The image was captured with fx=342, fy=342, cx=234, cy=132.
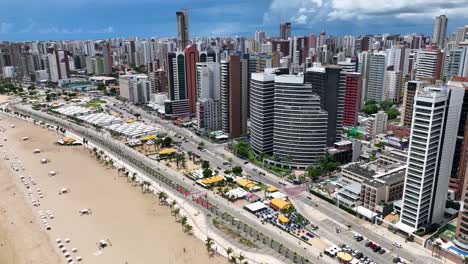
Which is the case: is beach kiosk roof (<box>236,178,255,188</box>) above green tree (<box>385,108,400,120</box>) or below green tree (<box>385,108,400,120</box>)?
below

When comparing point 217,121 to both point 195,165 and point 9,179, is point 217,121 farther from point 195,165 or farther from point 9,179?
point 9,179

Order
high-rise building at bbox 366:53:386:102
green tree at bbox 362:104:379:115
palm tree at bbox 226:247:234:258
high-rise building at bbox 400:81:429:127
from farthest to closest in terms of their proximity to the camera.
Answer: high-rise building at bbox 366:53:386:102
green tree at bbox 362:104:379:115
high-rise building at bbox 400:81:429:127
palm tree at bbox 226:247:234:258

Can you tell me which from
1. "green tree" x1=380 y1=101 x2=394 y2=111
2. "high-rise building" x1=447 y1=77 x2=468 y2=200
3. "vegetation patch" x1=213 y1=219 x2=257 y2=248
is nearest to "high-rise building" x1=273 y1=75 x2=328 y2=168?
"high-rise building" x1=447 y1=77 x2=468 y2=200

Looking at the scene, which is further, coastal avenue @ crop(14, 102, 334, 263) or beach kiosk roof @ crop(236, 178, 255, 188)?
beach kiosk roof @ crop(236, 178, 255, 188)

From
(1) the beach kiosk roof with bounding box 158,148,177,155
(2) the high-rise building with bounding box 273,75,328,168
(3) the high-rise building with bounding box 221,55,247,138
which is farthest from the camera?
(3) the high-rise building with bounding box 221,55,247,138

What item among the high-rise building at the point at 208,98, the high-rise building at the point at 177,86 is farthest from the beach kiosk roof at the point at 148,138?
the high-rise building at the point at 177,86

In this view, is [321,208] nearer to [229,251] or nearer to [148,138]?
[229,251]

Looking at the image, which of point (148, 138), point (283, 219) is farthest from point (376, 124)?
point (148, 138)

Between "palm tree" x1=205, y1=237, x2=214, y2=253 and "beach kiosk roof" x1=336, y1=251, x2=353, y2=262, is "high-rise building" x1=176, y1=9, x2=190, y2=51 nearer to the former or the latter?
"palm tree" x1=205, y1=237, x2=214, y2=253
